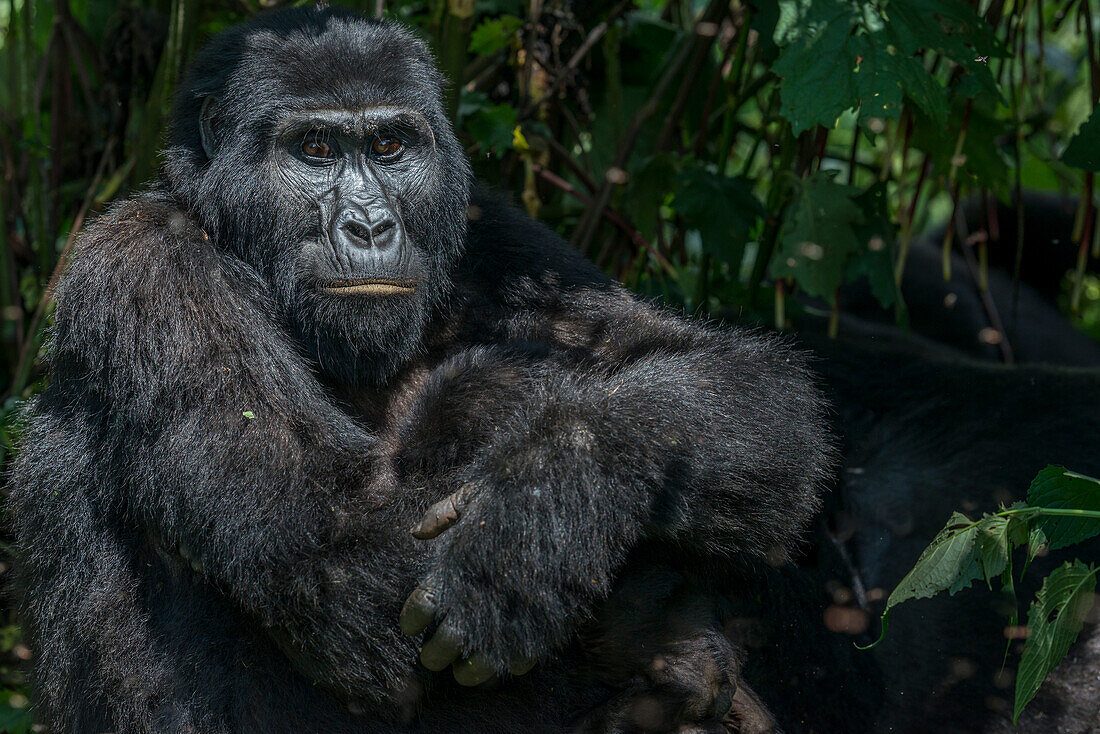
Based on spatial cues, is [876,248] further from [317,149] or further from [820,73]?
[317,149]

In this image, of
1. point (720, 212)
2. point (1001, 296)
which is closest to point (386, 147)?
point (720, 212)

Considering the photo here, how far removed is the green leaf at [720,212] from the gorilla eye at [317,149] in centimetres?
140

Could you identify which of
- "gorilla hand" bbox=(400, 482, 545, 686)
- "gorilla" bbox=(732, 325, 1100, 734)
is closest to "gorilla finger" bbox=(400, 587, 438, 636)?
"gorilla hand" bbox=(400, 482, 545, 686)

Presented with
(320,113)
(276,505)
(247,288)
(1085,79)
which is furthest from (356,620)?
(1085,79)

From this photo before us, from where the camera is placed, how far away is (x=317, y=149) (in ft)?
8.75

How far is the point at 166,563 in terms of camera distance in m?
2.49

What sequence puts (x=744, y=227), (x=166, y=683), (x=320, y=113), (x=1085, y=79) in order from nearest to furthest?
(x=166, y=683)
(x=320, y=113)
(x=744, y=227)
(x=1085, y=79)

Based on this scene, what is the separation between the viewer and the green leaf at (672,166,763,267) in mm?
3693

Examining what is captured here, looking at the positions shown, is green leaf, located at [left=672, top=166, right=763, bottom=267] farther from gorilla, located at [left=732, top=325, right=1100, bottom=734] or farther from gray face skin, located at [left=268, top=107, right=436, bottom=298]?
gray face skin, located at [left=268, top=107, right=436, bottom=298]

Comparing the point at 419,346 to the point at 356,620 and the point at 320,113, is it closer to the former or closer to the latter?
the point at 320,113

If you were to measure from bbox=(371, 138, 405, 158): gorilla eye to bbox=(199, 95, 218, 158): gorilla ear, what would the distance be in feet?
1.29

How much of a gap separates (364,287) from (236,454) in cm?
51

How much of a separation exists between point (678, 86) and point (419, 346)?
2104 millimetres

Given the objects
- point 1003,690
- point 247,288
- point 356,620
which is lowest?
point 1003,690
